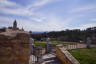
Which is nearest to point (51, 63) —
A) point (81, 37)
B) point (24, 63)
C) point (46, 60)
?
point (46, 60)

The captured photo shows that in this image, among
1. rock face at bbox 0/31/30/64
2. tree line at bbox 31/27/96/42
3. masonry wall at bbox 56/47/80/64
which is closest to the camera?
rock face at bbox 0/31/30/64

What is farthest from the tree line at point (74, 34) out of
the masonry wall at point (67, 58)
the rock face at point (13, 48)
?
the rock face at point (13, 48)

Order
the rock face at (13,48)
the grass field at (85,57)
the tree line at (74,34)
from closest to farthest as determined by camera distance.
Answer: the rock face at (13,48), the grass field at (85,57), the tree line at (74,34)

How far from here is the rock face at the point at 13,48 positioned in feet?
6.04

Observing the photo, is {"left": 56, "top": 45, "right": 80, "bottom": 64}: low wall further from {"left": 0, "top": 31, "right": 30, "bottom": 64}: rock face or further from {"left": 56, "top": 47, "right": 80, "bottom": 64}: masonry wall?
{"left": 0, "top": 31, "right": 30, "bottom": 64}: rock face

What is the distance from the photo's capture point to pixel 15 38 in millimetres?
1880

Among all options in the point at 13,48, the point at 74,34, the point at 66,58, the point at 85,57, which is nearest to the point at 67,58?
the point at 66,58

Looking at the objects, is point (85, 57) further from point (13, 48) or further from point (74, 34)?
point (74, 34)

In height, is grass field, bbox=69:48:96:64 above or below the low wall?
below

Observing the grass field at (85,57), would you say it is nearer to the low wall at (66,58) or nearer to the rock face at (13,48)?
the low wall at (66,58)

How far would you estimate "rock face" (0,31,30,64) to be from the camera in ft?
6.04

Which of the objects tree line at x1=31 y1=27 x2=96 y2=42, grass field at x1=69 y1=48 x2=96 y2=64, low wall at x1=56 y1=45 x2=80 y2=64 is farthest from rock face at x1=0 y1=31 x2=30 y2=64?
tree line at x1=31 y1=27 x2=96 y2=42

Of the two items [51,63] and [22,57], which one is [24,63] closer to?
[22,57]

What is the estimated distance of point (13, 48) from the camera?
6.11ft
